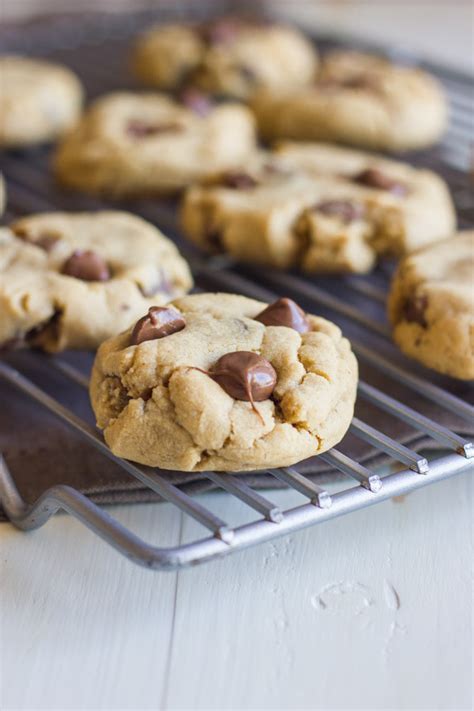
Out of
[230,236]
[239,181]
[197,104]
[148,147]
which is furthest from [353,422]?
[197,104]

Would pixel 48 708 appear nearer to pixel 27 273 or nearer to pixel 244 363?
Result: pixel 244 363

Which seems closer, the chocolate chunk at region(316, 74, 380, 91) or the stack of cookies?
the stack of cookies

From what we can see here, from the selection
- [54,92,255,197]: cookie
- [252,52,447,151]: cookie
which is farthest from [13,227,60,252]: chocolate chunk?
[252,52,447,151]: cookie

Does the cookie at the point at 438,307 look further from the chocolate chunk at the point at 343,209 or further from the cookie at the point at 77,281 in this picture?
the cookie at the point at 77,281

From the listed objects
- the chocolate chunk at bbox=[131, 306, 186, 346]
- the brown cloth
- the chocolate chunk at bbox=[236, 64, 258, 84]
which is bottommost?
the brown cloth

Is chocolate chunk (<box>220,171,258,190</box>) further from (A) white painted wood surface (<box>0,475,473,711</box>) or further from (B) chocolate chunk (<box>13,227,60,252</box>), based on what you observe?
(A) white painted wood surface (<box>0,475,473,711</box>)

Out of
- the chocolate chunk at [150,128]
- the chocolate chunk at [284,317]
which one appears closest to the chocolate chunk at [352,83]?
the chocolate chunk at [150,128]
